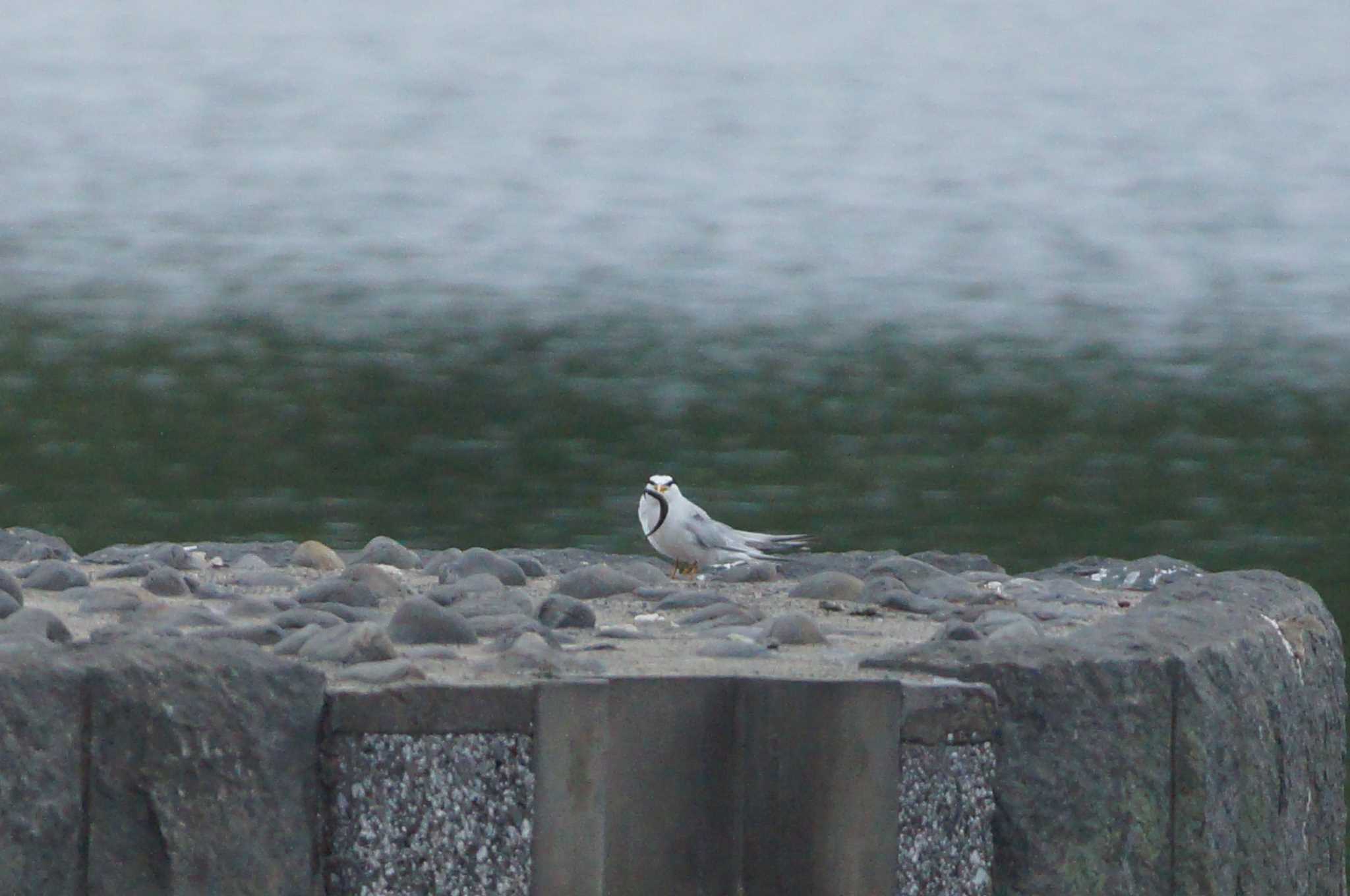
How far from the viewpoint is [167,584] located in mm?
4438

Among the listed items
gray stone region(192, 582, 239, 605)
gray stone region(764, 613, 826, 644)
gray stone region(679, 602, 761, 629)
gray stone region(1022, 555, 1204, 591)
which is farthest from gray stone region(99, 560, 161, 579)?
gray stone region(1022, 555, 1204, 591)

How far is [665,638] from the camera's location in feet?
13.0

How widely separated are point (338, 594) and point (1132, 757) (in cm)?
160

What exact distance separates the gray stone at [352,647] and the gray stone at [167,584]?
1042 millimetres

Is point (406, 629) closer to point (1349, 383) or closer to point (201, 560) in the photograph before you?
point (201, 560)

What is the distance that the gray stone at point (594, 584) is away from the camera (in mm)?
4578

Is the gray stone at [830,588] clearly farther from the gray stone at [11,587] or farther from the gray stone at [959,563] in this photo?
the gray stone at [11,587]

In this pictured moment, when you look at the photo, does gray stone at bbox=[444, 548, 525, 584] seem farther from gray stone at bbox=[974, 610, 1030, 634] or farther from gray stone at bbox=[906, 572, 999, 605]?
gray stone at bbox=[974, 610, 1030, 634]

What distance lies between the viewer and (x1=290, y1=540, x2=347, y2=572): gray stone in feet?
16.4

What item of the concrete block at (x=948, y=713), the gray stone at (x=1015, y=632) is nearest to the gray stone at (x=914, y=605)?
the gray stone at (x=1015, y=632)

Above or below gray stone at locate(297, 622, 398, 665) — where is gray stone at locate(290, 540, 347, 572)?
above

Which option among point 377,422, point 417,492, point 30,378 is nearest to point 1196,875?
point 417,492

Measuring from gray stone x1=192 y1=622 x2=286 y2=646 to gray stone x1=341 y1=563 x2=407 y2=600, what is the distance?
678mm

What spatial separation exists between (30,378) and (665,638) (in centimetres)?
1180
